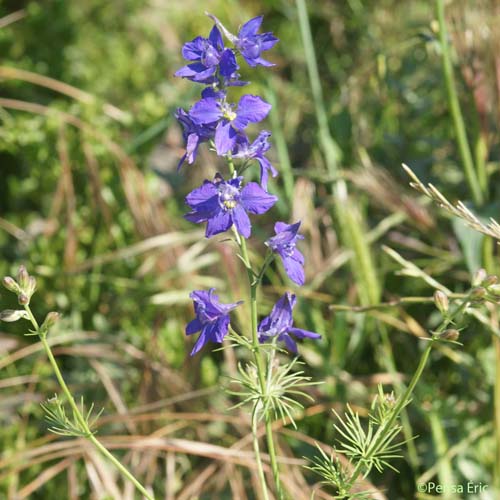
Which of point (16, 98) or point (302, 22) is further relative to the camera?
point (16, 98)

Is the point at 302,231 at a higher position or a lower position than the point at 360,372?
higher

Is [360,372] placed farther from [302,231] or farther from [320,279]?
[302,231]

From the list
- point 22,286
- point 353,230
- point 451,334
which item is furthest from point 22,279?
point 353,230

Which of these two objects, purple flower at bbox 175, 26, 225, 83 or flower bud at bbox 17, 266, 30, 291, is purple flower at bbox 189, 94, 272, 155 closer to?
purple flower at bbox 175, 26, 225, 83

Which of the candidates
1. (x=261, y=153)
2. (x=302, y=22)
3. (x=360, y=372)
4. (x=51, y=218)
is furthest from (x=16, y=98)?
(x=261, y=153)

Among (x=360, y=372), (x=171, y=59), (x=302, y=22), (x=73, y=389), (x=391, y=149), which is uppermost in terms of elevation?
(x=302, y=22)

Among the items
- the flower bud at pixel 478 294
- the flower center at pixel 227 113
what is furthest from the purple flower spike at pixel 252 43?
the flower bud at pixel 478 294

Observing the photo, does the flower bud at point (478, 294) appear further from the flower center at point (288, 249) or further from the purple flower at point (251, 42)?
the purple flower at point (251, 42)

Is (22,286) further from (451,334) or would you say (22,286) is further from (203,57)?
(451,334)
